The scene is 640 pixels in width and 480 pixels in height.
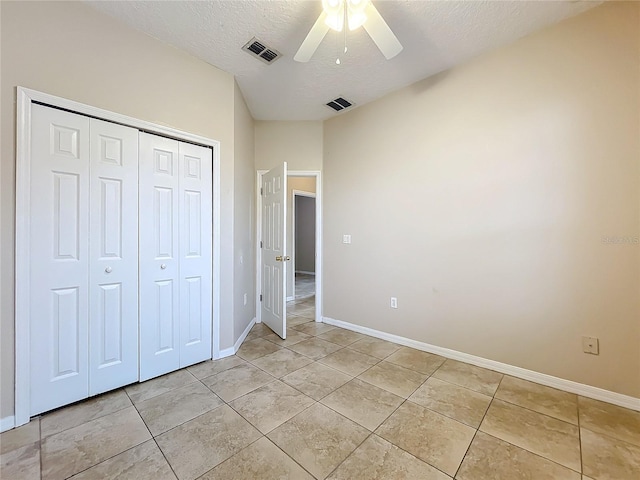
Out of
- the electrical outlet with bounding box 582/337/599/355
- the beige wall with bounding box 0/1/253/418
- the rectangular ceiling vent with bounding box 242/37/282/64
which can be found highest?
the rectangular ceiling vent with bounding box 242/37/282/64

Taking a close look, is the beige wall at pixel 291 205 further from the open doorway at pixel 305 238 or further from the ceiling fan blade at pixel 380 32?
the open doorway at pixel 305 238

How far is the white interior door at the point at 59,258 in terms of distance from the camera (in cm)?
168

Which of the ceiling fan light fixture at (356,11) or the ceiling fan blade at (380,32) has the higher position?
the ceiling fan light fixture at (356,11)

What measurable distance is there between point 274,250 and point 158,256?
1.36 metres

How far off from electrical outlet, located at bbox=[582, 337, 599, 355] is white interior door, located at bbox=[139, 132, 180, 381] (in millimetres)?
3208

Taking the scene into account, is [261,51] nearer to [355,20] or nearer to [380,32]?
[355,20]

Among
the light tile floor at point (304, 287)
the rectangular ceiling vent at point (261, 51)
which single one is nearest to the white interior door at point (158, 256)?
the rectangular ceiling vent at point (261, 51)

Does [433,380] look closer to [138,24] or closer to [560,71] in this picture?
[560,71]

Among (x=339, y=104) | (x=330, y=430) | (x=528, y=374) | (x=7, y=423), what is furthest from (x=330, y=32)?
(x=7, y=423)

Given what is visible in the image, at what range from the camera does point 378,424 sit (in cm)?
166

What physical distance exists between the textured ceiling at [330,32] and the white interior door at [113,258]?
0.86 metres

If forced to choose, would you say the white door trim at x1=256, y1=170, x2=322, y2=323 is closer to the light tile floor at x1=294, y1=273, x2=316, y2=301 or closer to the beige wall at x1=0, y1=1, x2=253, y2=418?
the beige wall at x1=0, y1=1, x2=253, y2=418

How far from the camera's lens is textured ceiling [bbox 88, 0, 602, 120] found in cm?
184

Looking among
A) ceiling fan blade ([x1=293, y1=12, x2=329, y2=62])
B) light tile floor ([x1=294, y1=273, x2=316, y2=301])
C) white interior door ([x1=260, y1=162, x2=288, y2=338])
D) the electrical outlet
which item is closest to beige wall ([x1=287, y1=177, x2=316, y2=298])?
light tile floor ([x1=294, y1=273, x2=316, y2=301])
